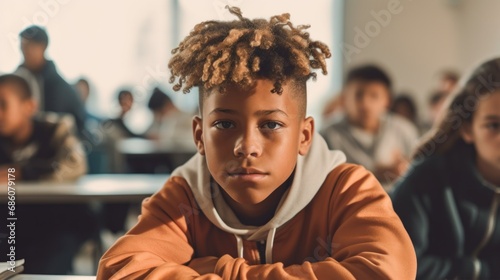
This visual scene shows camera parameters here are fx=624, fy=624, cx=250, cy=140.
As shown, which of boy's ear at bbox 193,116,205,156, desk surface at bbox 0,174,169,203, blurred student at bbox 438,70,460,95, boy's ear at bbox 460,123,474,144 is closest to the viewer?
boy's ear at bbox 193,116,205,156

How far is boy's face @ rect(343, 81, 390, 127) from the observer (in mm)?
3879

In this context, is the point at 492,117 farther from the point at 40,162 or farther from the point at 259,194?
the point at 40,162

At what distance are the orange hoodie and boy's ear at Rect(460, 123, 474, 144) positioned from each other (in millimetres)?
733

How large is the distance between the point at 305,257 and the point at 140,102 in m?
7.77

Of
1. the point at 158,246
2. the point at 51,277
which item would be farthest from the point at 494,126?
the point at 51,277

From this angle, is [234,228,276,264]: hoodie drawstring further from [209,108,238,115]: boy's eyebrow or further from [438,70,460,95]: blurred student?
[438,70,460,95]: blurred student

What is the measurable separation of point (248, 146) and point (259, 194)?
0.09 metres

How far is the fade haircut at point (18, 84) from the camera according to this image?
10.7 feet

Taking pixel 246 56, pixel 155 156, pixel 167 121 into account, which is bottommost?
pixel 155 156

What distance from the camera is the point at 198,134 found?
1060mm

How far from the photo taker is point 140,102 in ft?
28.3

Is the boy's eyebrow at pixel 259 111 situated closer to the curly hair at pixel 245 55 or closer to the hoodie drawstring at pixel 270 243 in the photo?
the curly hair at pixel 245 55

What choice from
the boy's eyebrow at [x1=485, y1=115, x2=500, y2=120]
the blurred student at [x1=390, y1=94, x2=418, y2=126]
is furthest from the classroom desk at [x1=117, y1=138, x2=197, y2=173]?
the boy's eyebrow at [x1=485, y1=115, x2=500, y2=120]

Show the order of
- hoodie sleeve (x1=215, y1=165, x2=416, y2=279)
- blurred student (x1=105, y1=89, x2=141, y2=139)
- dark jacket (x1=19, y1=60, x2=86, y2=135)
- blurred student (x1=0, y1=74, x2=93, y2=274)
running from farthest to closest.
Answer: blurred student (x1=105, y1=89, x2=141, y2=139), dark jacket (x1=19, y1=60, x2=86, y2=135), blurred student (x1=0, y1=74, x2=93, y2=274), hoodie sleeve (x1=215, y1=165, x2=416, y2=279)
